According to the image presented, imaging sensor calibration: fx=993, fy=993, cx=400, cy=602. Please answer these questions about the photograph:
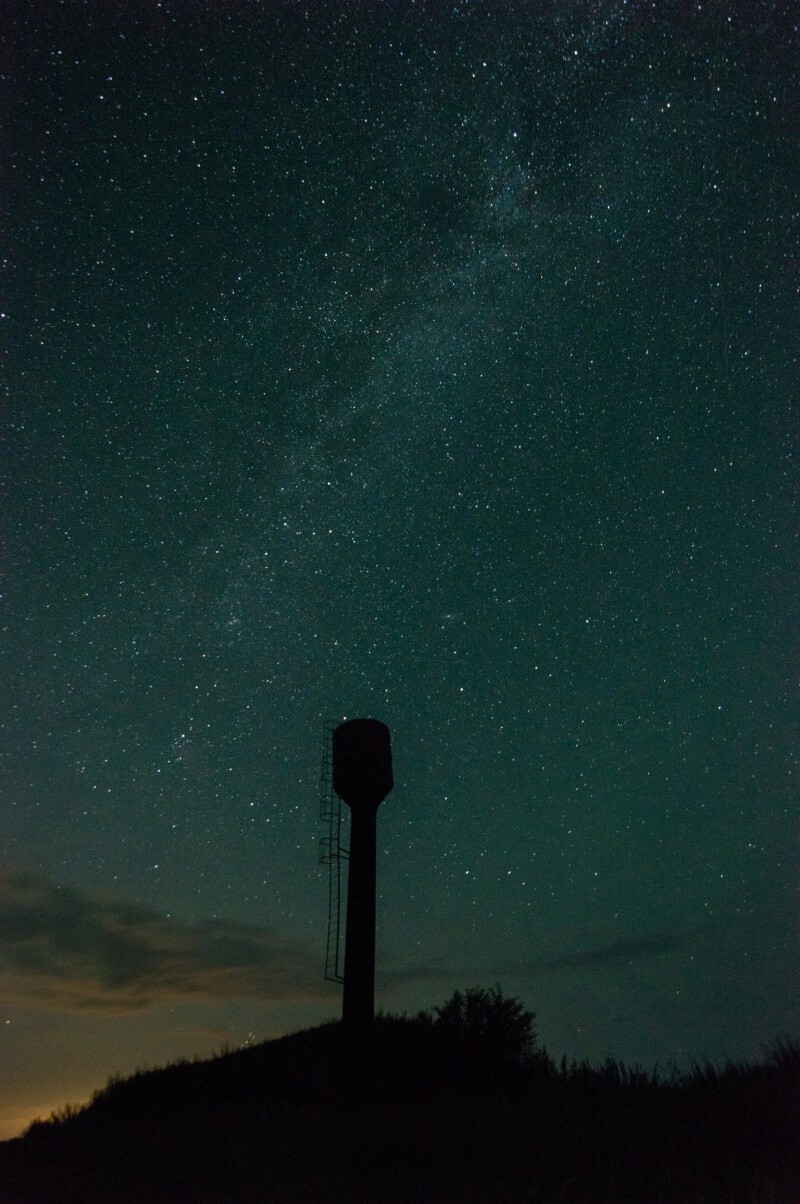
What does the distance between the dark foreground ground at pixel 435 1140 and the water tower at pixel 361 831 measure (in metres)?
2.99

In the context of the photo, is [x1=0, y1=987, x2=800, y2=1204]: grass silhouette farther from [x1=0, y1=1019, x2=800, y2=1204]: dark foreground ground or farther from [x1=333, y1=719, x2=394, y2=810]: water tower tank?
[x1=333, y1=719, x2=394, y2=810]: water tower tank

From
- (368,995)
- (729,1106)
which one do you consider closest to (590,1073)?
(729,1106)

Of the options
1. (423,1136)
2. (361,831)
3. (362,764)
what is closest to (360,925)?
(361,831)

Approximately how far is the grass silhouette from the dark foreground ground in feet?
0.09

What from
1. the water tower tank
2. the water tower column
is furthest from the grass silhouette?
the water tower tank

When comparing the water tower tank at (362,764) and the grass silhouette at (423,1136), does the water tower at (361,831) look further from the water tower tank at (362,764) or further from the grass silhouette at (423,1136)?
the grass silhouette at (423,1136)

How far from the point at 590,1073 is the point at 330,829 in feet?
35.5

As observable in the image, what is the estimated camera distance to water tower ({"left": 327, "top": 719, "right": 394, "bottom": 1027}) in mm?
21250

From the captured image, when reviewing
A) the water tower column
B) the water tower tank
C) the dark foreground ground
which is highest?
the water tower tank

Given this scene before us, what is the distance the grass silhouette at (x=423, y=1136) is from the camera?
8.00 m

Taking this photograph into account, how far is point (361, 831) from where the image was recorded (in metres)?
22.6

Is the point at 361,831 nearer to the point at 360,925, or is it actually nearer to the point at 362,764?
the point at 362,764

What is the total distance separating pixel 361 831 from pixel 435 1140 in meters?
12.1

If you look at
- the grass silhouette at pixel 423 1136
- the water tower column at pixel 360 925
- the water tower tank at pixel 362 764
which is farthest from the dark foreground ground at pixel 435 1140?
the water tower tank at pixel 362 764
